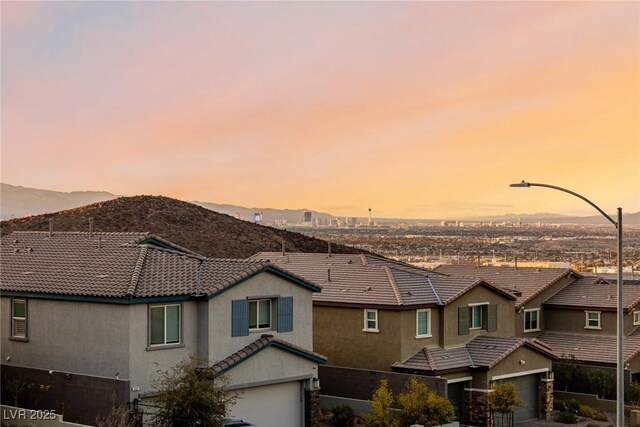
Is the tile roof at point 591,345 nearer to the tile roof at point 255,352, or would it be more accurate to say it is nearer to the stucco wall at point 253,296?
the stucco wall at point 253,296

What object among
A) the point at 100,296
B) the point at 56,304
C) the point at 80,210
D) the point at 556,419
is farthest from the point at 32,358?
the point at 80,210

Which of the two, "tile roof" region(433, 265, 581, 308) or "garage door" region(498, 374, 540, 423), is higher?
"tile roof" region(433, 265, 581, 308)

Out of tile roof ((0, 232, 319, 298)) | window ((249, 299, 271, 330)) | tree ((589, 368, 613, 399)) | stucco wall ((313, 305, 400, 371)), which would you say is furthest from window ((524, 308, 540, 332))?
window ((249, 299, 271, 330))

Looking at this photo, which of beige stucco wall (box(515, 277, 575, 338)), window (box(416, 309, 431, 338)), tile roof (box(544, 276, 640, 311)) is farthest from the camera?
beige stucco wall (box(515, 277, 575, 338))

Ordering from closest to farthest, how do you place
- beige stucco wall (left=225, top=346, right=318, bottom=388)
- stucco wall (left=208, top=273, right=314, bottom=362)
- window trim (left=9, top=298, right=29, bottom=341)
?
stucco wall (left=208, top=273, right=314, bottom=362) → beige stucco wall (left=225, top=346, right=318, bottom=388) → window trim (left=9, top=298, right=29, bottom=341)

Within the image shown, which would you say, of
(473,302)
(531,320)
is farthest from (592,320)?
(473,302)

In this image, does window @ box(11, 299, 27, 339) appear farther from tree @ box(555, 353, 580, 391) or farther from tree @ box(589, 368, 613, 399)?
tree @ box(589, 368, 613, 399)
